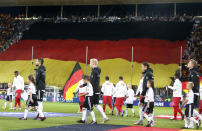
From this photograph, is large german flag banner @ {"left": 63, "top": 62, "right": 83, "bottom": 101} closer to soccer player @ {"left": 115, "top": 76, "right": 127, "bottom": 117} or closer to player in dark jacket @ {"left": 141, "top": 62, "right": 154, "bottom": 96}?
soccer player @ {"left": 115, "top": 76, "right": 127, "bottom": 117}

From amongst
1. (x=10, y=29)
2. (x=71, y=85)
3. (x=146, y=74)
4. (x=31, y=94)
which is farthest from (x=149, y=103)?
(x=10, y=29)

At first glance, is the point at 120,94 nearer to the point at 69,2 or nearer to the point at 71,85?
the point at 71,85

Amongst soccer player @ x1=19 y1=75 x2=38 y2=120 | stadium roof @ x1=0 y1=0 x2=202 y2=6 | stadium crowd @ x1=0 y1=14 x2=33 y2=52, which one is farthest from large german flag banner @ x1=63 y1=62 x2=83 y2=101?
stadium crowd @ x1=0 y1=14 x2=33 y2=52

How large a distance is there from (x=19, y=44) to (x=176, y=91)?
34.4 m

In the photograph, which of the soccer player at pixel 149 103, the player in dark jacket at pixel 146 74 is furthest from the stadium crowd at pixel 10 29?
the soccer player at pixel 149 103

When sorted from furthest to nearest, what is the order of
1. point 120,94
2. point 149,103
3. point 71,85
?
1. point 71,85
2. point 120,94
3. point 149,103

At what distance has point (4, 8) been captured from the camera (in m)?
54.2

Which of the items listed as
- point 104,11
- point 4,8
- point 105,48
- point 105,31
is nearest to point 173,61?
point 105,48

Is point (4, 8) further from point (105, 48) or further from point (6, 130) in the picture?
point (6, 130)

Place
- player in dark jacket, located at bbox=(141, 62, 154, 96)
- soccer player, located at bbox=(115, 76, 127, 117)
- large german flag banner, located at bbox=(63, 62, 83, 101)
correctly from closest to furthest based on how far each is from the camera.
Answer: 1. player in dark jacket, located at bbox=(141, 62, 154, 96)
2. soccer player, located at bbox=(115, 76, 127, 117)
3. large german flag banner, located at bbox=(63, 62, 83, 101)

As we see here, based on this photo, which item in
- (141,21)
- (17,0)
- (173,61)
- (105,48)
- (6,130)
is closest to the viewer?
(6,130)

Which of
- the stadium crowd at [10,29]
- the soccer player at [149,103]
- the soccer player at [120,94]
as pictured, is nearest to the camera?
the soccer player at [149,103]

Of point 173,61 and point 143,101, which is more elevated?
point 173,61

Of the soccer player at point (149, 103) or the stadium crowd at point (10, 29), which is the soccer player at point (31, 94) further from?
the stadium crowd at point (10, 29)
